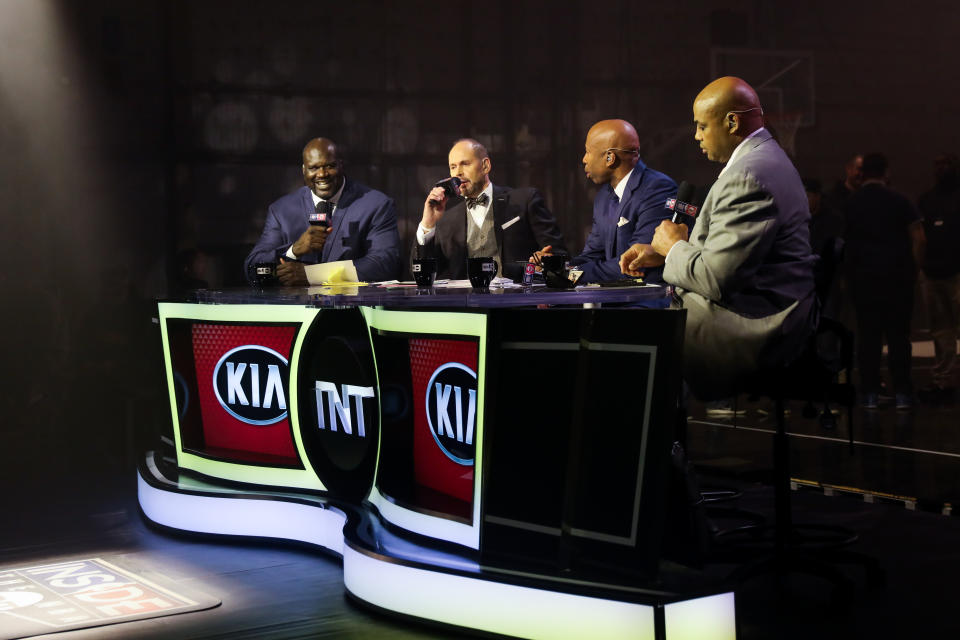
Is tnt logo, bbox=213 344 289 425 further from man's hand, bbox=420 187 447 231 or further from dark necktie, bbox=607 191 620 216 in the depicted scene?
dark necktie, bbox=607 191 620 216

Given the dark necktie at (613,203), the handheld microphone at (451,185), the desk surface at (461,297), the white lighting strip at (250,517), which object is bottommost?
the white lighting strip at (250,517)

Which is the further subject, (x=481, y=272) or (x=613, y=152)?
(x=613, y=152)

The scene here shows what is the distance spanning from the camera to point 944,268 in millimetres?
6816

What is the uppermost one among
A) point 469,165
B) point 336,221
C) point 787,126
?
point 787,126

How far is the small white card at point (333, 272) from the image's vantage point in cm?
384

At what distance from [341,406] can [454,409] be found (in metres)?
0.72

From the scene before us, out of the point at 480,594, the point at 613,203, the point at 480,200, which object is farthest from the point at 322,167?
the point at 480,594

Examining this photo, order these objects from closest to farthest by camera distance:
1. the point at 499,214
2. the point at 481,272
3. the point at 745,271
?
1. the point at 745,271
2. the point at 481,272
3. the point at 499,214

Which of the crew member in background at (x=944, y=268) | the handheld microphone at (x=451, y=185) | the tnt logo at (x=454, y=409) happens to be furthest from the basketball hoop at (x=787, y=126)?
the tnt logo at (x=454, y=409)

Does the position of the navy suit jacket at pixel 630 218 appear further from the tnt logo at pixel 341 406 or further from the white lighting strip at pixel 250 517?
the white lighting strip at pixel 250 517

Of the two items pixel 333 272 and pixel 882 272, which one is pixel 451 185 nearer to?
pixel 333 272

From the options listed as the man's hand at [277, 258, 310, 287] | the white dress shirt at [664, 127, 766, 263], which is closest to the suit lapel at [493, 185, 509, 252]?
the man's hand at [277, 258, 310, 287]

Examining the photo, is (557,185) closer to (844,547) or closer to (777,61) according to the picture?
(777,61)

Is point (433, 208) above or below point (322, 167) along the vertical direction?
below
